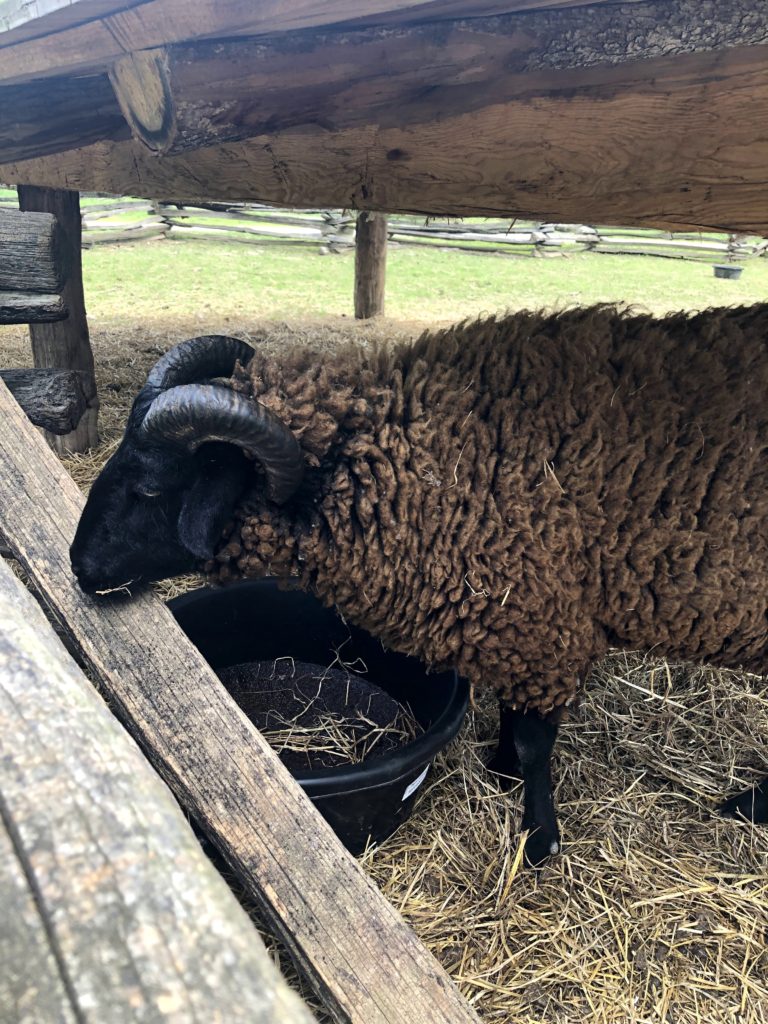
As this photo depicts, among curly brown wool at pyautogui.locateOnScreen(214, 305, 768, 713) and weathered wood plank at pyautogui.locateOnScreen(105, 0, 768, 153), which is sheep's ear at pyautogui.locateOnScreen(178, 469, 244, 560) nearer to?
curly brown wool at pyautogui.locateOnScreen(214, 305, 768, 713)

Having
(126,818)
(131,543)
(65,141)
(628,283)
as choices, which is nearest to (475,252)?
(628,283)

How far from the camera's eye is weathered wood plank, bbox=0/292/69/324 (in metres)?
3.55

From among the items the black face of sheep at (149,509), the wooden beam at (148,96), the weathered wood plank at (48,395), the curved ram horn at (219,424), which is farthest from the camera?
the weathered wood plank at (48,395)

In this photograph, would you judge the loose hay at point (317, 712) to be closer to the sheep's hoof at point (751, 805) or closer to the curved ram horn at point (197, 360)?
the sheep's hoof at point (751, 805)

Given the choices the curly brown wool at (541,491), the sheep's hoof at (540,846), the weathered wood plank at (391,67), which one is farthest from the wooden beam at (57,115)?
the sheep's hoof at (540,846)

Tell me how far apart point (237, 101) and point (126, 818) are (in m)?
2.22

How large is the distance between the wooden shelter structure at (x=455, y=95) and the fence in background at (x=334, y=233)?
42.9 feet

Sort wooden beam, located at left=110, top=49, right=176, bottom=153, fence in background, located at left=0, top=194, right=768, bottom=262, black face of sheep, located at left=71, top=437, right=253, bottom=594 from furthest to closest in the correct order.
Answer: fence in background, located at left=0, top=194, right=768, bottom=262, black face of sheep, located at left=71, top=437, right=253, bottom=594, wooden beam, located at left=110, top=49, right=176, bottom=153

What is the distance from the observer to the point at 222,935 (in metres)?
0.56

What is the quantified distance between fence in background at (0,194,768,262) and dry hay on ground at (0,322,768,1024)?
44.5 ft

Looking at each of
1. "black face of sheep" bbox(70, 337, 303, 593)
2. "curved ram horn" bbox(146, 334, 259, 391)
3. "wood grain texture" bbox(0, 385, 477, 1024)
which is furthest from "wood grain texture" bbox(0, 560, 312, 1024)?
"curved ram horn" bbox(146, 334, 259, 391)

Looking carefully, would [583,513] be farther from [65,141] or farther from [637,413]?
[65,141]

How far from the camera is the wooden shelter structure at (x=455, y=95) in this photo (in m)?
1.62

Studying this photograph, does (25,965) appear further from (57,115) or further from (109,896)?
(57,115)
